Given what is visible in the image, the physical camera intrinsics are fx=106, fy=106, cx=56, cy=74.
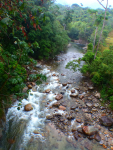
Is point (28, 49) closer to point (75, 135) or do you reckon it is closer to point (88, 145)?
point (75, 135)

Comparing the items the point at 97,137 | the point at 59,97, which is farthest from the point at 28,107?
the point at 97,137

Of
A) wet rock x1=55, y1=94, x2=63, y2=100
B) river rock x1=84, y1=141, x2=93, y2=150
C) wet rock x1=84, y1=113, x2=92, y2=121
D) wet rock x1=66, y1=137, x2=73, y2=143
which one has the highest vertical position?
wet rock x1=55, y1=94, x2=63, y2=100

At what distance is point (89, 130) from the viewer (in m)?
6.03

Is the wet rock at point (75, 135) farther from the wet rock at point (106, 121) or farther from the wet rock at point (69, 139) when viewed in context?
the wet rock at point (106, 121)

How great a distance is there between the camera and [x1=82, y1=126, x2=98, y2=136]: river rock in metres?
5.93

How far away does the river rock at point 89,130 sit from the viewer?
5.93 meters

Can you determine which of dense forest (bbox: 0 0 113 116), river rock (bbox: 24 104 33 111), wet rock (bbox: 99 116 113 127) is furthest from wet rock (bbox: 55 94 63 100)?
wet rock (bbox: 99 116 113 127)

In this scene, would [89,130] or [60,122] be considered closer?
[89,130]

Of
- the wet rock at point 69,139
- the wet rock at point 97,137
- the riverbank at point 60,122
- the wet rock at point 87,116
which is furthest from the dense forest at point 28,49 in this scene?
the wet rock at point 69,139

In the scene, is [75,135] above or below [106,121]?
below

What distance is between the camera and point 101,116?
718 centimetres

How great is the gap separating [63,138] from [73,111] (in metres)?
2.26

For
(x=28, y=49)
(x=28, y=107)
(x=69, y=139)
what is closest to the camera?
(x=28, y=49)

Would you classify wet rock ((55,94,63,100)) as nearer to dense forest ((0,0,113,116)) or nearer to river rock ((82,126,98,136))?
dense forest ((0,0,113,116))
